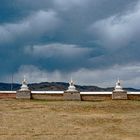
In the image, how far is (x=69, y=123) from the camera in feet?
88.5

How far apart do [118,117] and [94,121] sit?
118 inches

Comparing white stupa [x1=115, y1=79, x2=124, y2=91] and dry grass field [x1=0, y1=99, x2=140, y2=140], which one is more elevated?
white stupa [x1=115, y1=79, x2=124, y2=91]

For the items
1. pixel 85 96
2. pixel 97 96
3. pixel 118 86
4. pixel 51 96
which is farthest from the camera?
pixel 118 86

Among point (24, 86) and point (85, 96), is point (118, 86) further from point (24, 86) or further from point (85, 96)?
point (24, 86)

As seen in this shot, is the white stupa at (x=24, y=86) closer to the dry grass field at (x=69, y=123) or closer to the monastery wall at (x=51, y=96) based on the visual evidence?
the monastery wall at (x=51, y=96)

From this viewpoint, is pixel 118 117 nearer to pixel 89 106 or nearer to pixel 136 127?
pixel 136 127

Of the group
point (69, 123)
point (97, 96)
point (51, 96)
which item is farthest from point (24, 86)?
point (69, 123)

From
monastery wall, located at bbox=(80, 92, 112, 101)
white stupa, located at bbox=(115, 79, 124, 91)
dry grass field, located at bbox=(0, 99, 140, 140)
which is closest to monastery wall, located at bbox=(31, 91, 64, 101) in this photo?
monastery wall, located at bbox=(80, 92, 112, 101)

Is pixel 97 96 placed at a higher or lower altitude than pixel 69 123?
higher

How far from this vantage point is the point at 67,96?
1874 inches

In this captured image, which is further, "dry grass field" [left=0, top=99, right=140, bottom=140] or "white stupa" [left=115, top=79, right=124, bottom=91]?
"white stupa" [left=115, top=79, right=124, bottom=91]

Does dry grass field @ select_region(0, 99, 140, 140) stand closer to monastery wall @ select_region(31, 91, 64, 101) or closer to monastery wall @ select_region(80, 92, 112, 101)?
monastery wall @ select_region(80, 92, 112, 101)

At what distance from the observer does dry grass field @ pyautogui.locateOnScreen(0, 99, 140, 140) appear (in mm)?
22438

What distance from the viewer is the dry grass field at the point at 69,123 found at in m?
22.4
